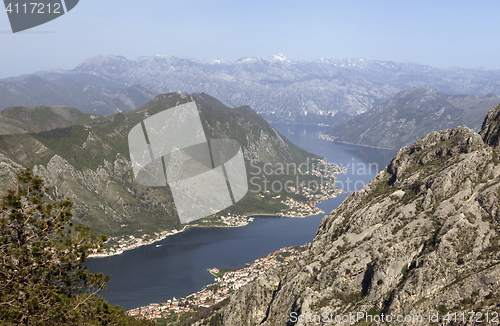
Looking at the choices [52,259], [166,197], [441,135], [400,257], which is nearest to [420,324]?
[400,257]

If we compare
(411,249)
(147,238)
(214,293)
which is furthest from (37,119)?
(411,249)

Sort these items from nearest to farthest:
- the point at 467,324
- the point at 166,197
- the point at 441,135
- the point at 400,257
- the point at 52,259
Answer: the point at 52,259 < the point at 467,324 < the point at 400,257 < the point at 441,135 < the point at 166,197

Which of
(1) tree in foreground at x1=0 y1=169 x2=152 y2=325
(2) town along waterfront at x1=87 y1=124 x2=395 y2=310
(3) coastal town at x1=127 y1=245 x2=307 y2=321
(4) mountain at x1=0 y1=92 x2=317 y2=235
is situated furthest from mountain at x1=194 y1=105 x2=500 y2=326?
(4) mountain at x1=0 y1=92 x2=317 y2=235

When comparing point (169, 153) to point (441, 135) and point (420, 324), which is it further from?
point (420, 324)

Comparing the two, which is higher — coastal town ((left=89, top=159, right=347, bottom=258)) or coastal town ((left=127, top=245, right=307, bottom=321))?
coastal town ((left=127, top=245, right=307, bottom=321))

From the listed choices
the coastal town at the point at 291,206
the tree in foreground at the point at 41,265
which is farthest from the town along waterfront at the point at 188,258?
the tree in foreground at the point at 41,265

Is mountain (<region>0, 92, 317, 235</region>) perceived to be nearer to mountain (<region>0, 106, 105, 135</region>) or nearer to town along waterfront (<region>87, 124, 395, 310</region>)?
mountain (<region>0, 106, 105, 135</region>)

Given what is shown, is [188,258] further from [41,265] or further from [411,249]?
[41,265]

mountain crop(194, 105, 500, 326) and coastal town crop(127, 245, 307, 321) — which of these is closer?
mountain crop(194, 105, 500, 326)
